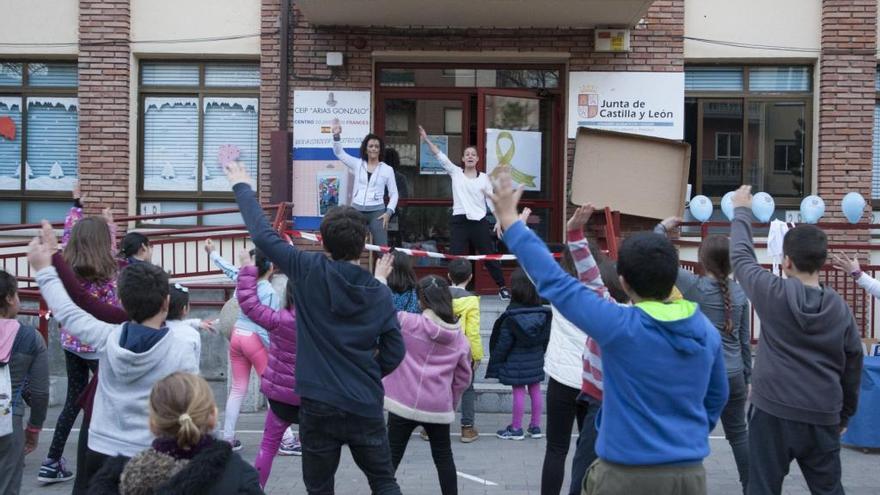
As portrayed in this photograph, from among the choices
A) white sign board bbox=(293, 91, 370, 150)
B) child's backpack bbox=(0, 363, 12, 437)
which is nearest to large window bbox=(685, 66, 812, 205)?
white sign board bbox=(293, 91, 370, 150)

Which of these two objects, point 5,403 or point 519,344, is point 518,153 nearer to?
point 519,344

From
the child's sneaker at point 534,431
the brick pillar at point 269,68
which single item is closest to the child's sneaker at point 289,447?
the child's sneaker at point 534,431

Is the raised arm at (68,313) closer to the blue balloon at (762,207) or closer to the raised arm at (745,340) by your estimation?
the raised arm at (745,340)

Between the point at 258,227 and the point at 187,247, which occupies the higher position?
the point at 258,227

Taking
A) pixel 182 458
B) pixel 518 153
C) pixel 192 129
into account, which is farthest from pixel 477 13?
pixel 182 458

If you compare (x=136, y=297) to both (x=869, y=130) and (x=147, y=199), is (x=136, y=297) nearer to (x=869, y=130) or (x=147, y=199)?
(x=147, y=199)

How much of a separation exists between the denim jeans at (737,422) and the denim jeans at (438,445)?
1.77m

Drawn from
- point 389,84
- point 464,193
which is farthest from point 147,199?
point 464,193

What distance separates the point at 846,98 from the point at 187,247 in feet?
28.9

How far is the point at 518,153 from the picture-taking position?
43.8ft

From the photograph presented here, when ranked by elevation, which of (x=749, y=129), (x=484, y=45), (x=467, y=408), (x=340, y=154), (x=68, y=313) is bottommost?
(x=467, y=408)

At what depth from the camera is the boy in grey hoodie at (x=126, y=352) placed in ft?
14.7

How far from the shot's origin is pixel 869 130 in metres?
12.8

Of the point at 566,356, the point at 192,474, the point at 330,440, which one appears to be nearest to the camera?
the point at 192,474
